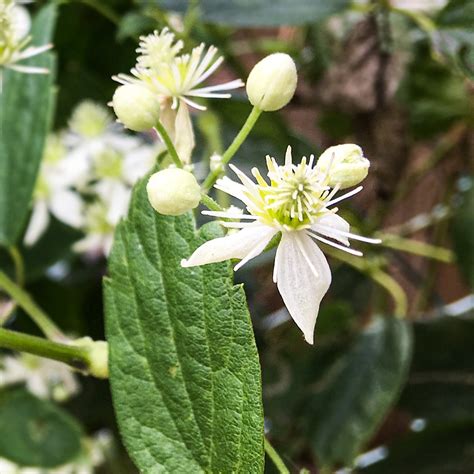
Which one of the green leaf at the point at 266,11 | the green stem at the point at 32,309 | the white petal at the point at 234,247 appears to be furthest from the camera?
the green leaf at the point at 266,11

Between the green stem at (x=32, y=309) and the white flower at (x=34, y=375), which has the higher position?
the white flower at (x=34, y=375)

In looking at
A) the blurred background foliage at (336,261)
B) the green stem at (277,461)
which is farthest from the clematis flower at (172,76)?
the blurred background foliage at (336,261)

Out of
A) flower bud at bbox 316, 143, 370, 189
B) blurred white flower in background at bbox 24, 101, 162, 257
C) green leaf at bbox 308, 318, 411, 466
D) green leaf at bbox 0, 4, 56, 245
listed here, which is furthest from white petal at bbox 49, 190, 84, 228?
flower bud at bbox 316, 143, 370, 189

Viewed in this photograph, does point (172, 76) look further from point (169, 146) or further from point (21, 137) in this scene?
point (21, 137)

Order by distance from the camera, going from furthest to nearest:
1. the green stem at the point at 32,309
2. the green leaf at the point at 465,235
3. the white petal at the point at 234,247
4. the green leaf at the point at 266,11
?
the green leaf at the point at 465,235 < the green leaf at the point at 266,11 < the green stem at the point at 32,309 < the white petal at the point at 234,247

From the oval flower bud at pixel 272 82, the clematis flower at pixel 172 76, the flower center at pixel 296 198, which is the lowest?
the flower center at pixel 296 198

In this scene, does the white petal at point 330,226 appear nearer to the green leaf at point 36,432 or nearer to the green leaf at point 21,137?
the green leaf at point 21,137

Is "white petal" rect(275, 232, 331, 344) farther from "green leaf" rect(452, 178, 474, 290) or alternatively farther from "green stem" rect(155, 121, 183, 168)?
"green leaf" rect(452, 178, 474, 290)

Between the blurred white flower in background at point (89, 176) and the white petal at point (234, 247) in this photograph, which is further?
the blurred white flower in background at point (89, 176)

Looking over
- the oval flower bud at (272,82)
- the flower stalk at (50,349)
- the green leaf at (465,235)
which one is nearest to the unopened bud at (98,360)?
the flower stalk at (50,349)
